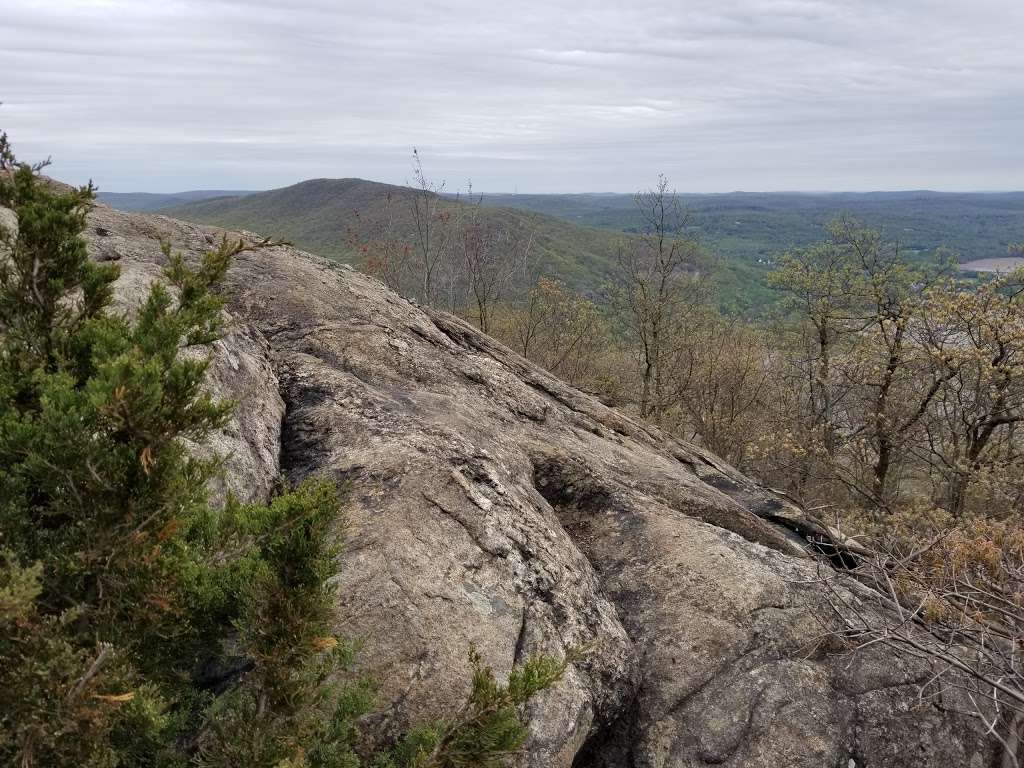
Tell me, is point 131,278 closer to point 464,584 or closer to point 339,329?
point 339,329

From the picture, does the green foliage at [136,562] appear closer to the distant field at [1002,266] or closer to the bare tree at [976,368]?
the bare tree at [976,368]

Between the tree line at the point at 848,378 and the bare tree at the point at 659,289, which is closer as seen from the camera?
the tree line at the point at 848,378

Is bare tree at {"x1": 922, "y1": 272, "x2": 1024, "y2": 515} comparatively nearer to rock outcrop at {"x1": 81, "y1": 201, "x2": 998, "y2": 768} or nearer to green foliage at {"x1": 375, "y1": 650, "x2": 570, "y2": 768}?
rock outcrop at {"x1": 81, "y1": 201, "x2": 998, "y2": 768}

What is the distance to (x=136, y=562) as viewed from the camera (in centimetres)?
358

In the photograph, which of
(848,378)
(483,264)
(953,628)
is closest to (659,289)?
(483,264)

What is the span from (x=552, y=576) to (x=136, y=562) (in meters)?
4.20

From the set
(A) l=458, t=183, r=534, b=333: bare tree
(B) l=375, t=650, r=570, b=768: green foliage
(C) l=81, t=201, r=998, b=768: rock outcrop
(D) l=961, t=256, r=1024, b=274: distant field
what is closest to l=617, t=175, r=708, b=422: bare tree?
(A) l=458, t=183, r=534, b=333: bare tree

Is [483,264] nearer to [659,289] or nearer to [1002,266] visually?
[659,289]

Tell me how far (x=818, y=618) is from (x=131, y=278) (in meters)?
8.64

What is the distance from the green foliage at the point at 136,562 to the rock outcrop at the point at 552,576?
3.14 feet

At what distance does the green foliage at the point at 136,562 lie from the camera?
10.8 ft

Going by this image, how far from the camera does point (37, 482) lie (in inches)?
149

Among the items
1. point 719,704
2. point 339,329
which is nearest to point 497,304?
point 339,329

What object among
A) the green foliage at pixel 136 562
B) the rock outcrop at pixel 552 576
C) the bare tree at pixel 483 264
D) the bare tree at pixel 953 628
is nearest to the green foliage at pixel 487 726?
the green foliage at pixel 136 562
